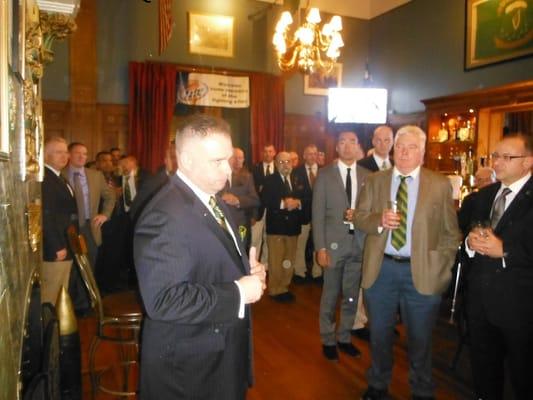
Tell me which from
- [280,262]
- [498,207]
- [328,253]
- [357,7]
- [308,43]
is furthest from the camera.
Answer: [357,7]

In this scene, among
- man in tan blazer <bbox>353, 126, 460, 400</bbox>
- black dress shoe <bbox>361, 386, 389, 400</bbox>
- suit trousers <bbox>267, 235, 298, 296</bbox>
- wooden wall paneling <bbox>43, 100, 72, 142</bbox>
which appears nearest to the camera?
man in tan blazer <bbox>353, 126, 460, 400</bbox>

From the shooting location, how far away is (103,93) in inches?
272

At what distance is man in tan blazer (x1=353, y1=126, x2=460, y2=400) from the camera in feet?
7.58

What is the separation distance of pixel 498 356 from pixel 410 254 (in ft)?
2.28

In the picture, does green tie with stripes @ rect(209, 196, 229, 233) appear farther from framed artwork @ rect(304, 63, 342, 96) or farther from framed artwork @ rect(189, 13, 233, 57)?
framed artwork @ rect(304, 63, 342, 96)

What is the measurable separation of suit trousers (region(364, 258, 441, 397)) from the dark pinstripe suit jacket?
4.01 ft

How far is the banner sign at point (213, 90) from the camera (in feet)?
23.5

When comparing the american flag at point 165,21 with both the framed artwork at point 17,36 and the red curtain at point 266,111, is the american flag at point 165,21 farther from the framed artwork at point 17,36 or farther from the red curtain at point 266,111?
the framed artwork at point 17,36

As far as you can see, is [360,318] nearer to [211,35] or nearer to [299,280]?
[299,280]

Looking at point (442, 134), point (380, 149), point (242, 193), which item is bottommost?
point (242, 193)

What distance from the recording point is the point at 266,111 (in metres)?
7.78

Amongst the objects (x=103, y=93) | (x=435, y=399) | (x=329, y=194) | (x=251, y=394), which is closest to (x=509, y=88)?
(x=329, y=194)

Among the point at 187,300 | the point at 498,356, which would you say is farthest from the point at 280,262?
the point at 187,300

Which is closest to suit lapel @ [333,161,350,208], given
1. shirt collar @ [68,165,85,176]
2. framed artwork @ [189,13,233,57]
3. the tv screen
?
shirt collar @ [68,165,85,176]
